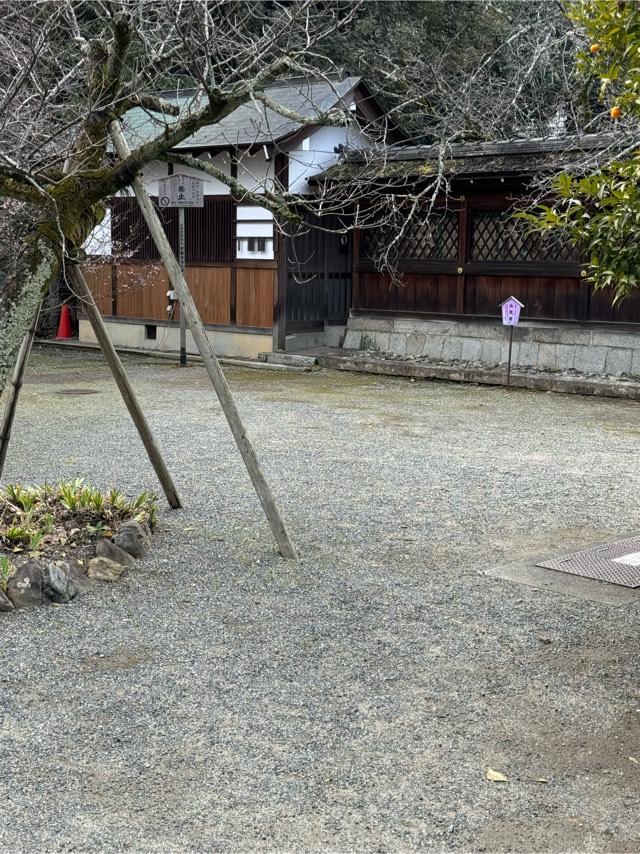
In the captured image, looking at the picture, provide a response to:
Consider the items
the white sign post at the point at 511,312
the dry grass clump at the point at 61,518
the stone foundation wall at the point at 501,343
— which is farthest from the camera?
the stone foundation wall at the point at 501,343

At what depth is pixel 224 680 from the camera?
179 inches

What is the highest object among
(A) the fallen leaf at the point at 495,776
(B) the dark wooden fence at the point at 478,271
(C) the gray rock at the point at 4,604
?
(B) the dark wooden fence at the point at 478,271

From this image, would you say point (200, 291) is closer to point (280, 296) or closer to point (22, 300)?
point (280, 296)

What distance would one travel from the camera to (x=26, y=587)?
546 centimetres

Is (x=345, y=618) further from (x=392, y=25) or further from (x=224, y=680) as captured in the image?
(x=392, y=25)

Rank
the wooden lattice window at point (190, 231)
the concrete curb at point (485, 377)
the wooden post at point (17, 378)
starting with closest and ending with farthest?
the wooden post at point (17, 378), the concrete curb at point (485, 377), the wooden lattice window at point (190, 231)

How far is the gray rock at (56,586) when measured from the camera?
18.0ft

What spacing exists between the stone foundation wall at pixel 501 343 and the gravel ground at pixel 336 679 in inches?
240

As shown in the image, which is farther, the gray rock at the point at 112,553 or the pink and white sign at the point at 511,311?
the pink and white sign at the point at 511,311

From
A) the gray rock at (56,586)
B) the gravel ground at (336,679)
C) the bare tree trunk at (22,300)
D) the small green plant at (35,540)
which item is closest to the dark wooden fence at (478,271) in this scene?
the gravel ground at (336,679)

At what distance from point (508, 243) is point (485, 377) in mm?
2386

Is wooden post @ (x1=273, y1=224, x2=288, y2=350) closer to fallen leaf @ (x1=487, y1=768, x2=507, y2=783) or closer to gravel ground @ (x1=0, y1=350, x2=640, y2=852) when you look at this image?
gravel ground @ (x1=0, y1=350, x2=640, y2=852)

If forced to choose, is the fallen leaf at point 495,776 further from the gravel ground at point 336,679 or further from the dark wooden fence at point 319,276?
the dark wooden fence at point 319,276

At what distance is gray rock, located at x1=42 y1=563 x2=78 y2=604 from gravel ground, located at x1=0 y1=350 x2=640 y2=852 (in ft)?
0.28
